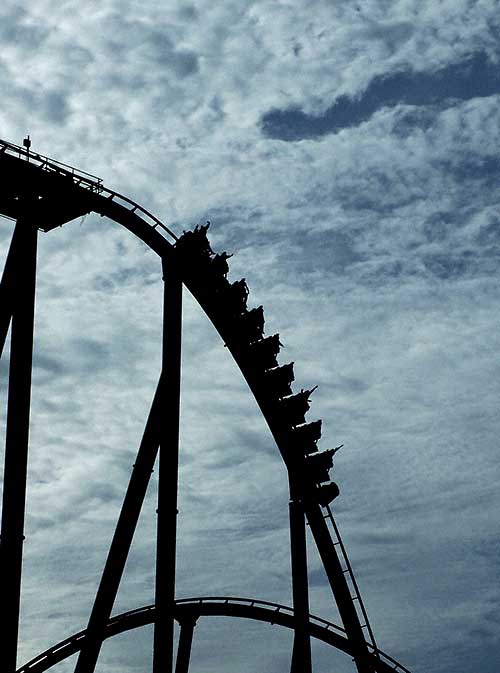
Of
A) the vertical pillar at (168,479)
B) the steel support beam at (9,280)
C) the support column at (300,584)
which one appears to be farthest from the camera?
the support column at (300,584)

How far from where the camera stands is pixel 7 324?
845 inches

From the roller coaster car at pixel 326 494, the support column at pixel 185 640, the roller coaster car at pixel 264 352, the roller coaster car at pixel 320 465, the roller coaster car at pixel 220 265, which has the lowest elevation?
the support column at pixel 185 640

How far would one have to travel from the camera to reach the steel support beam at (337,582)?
25391mm

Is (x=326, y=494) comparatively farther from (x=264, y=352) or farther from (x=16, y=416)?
(x=16, y=416)

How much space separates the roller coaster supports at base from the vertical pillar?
385 centimetres

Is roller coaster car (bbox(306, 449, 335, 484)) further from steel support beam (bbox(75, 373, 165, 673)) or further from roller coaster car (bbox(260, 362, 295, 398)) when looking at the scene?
steel support beam (bbox(75, 373, 165, 673))

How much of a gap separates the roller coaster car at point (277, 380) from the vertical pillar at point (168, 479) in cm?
335

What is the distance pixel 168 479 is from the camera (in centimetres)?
2223

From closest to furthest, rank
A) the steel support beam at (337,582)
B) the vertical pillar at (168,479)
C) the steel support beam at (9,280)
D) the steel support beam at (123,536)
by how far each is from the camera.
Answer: the steel support beam at (123,536), the vertical pillar at (168,479), the steel support beam at (9,280), the steel support beam at (337,582)

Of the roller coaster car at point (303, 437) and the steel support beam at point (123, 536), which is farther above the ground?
the roller coaster car at point (303, 437)

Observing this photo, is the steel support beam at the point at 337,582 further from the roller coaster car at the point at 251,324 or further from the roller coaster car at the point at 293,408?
the roller coaster car at the point at 251,324

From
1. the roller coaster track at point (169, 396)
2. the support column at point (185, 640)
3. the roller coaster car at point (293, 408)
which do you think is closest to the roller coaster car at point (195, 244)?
the roller coaster track at point (169, 396)

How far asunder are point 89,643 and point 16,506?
14.0ft

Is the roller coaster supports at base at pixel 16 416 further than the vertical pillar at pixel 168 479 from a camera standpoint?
No
